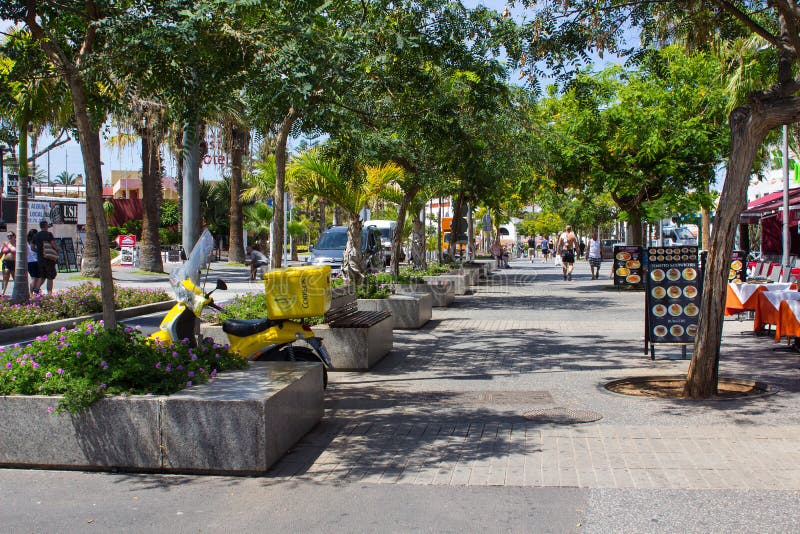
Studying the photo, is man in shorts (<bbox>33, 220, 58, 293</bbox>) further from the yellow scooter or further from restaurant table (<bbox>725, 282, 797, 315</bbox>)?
restaurant table (<bbox>725, 282, 797, 315</bbox>)

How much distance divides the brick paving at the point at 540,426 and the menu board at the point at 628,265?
11434 millimetres

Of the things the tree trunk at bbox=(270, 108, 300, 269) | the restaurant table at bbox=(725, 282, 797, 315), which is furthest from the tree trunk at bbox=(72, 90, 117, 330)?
the restaurant table at bbox=(725, 282, 797, 315)

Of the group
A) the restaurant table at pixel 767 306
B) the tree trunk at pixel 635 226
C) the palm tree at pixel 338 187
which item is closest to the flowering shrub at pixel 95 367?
the palm tree at pixel 338 187

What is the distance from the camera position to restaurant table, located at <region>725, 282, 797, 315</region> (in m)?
13.4

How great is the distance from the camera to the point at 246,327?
7801 millimetres

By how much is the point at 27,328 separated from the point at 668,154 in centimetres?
1658

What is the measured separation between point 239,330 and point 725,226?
15.5 ft

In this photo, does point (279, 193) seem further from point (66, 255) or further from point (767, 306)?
point (66, 255)

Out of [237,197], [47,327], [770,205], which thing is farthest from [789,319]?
[237,197]

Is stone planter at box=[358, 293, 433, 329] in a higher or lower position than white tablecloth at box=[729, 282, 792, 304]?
lower

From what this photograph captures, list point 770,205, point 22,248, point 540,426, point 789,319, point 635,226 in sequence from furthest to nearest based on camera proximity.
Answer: point 635,226 → point 770,205 → point 22,248 → point 789,319 → point 540,426

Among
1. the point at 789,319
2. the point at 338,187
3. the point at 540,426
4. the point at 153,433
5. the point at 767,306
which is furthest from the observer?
the point at 338,187

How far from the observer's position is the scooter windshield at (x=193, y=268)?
7191 mm

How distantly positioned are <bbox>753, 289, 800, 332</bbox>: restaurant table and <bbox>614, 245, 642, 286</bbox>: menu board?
1072cm
